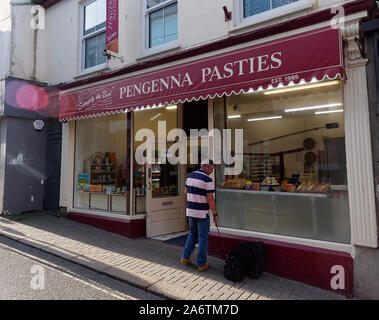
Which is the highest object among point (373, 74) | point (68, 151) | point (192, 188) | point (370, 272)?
point (373, 74)

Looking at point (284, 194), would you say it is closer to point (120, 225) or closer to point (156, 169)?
point (156, 169)

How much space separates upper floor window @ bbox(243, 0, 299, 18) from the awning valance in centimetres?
124

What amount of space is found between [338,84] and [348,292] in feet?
10.2

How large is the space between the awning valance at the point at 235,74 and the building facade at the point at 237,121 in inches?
0.8

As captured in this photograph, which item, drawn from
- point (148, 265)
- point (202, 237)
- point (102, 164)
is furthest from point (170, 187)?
point (202, 237)

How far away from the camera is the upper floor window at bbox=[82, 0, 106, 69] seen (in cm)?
798

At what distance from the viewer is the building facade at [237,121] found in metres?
3.96

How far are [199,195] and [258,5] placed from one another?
3.83 m

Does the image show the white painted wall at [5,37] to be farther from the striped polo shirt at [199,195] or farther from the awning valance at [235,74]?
the striped polo shirt at [199,195]

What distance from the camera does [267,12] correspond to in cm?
514

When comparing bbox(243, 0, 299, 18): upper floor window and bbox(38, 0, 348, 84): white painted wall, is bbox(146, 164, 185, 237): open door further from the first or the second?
bbox(243, 0, 299, 18): upper floor window
